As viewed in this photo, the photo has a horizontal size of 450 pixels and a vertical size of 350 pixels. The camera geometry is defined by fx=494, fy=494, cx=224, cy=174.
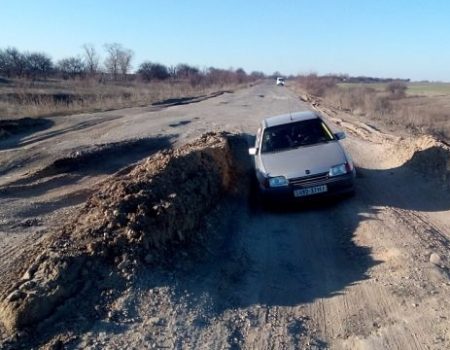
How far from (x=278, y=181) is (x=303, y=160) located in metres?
Result: 0.69

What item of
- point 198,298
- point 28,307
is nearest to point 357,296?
point 198,298

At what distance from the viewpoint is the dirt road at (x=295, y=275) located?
4.45 meters

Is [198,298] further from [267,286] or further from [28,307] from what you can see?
[28,307]

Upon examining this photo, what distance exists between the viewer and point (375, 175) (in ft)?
36.5

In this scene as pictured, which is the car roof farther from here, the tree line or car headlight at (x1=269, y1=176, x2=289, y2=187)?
the tree line

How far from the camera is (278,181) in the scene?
8.51 metres

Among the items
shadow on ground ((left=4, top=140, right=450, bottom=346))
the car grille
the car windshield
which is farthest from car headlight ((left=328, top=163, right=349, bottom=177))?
the car windshield

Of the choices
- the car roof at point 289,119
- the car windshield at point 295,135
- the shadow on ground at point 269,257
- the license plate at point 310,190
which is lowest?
the shadow on ground at point 269,257

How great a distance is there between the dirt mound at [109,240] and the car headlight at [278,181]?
108cm

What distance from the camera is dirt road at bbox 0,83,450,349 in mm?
4453

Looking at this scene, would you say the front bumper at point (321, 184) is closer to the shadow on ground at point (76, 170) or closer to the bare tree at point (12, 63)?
the shadow on ground at point (76, 170)

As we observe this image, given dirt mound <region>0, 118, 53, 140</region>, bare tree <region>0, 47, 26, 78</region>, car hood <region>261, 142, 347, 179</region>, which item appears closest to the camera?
car hood <region>261, 142, 347, 179</region>

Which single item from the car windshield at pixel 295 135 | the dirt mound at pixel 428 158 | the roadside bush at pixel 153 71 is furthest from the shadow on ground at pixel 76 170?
the roadside bush at pixel 153 71

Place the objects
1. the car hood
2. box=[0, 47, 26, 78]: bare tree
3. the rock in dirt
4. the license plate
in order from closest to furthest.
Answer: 1. the rock in dirt
2. the license plate
3. the car hood
4. box=[0, 47, 26, 78]: bare tree
